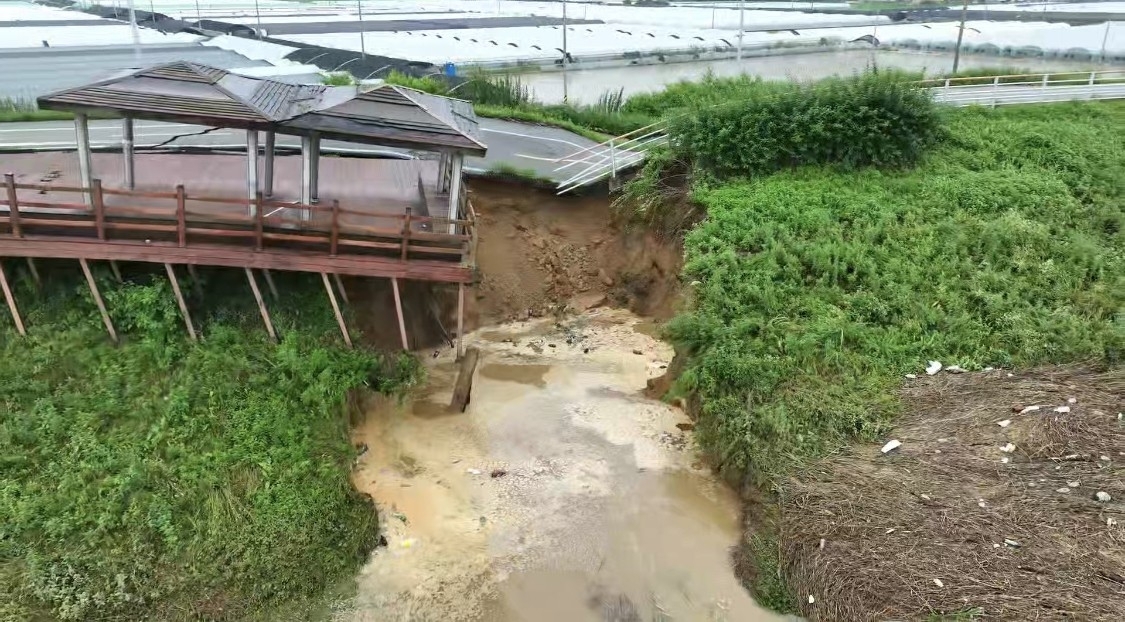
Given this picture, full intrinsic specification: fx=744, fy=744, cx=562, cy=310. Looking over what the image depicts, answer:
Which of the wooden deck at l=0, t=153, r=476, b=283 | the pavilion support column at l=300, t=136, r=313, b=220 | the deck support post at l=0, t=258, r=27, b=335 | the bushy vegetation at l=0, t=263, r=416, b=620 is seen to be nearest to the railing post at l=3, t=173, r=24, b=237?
the wooden deck at l=0, t=153, r=476, b=283

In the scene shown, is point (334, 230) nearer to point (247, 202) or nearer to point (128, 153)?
point (247, 202)

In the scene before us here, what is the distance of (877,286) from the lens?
15680 mm

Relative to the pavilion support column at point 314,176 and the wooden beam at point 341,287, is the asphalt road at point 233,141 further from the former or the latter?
the wooden beam at point 341,287

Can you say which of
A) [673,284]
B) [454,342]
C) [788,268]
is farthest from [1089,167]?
[454,342]

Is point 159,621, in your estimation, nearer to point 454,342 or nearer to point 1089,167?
point 454,342

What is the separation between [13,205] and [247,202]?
12.8ft

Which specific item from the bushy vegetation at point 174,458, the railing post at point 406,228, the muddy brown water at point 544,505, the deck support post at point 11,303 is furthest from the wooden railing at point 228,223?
the muddy brown water at point 544,505

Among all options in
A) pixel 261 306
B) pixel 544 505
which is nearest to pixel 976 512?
pixel 544 505

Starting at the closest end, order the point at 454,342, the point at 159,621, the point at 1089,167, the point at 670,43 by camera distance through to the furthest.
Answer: the point at 159,621 < the point at 454,342 < the point at 1089,167 < the point at 670,43

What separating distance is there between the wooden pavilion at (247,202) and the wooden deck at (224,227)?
0.02 meters

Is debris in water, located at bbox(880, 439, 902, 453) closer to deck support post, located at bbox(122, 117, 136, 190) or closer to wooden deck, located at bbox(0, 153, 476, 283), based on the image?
wooden deck, located at bbox(0, 153, 476, 283)

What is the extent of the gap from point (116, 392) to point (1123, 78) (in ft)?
113

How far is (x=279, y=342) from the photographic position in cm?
1426

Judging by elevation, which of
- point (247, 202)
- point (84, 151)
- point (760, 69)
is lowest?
point (247, 202)
